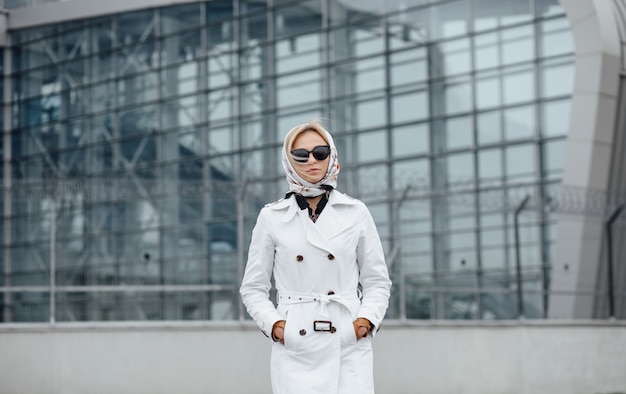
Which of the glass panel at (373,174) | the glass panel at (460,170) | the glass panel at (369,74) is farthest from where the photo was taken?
the glass panel at (369,74)

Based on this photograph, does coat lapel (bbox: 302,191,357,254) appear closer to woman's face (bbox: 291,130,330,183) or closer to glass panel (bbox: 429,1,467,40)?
woman's face (bbox: 291,130,330,183)

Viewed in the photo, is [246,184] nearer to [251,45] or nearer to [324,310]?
[324,310]

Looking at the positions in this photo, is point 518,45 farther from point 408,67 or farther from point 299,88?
point 299,88

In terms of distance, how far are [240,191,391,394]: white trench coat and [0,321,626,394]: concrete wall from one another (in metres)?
8.86

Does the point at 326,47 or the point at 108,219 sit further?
the point at 108,219

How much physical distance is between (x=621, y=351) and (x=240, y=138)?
20.2 m

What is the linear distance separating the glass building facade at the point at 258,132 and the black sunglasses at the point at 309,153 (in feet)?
57.0

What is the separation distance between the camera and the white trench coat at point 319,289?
4.21 m

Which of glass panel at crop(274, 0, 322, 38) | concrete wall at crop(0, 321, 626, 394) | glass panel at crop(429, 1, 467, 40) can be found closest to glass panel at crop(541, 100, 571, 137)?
glass panel at crop(429, 1, 467, 40)

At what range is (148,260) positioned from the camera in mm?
34219

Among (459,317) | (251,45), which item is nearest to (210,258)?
(251,45)

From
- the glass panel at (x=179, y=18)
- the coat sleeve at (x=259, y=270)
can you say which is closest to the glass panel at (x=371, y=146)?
the glass panel at (x=179, y=18)

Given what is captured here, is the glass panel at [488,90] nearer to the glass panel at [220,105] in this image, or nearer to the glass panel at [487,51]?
the glass panel at [487,51]

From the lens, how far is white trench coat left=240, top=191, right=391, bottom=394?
4.21 metres
